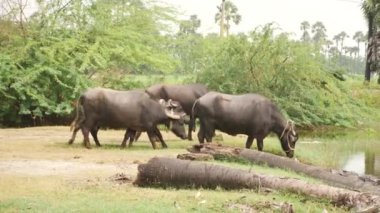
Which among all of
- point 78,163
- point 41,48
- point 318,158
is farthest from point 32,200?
point 41,48

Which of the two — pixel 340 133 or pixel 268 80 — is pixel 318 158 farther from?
pixel 340 133

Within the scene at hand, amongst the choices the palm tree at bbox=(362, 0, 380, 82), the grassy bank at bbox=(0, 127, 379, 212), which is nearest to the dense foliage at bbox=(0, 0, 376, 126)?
the grassy bank at bbox=(0, 127, 379, 212)

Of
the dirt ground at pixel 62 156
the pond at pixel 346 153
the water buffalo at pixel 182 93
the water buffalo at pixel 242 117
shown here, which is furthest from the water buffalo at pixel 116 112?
the pond at pixel 346 153

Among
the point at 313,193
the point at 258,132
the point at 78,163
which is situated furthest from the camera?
the point at 258,132

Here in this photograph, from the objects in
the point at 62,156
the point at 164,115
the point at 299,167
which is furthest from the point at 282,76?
the point at 62,156

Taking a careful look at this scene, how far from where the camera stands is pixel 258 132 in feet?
54.3

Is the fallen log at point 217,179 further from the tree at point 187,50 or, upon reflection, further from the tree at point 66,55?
the tree at point 187,50

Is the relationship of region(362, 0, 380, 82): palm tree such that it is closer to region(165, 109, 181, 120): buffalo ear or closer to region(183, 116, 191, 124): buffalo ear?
region(183, 116, 191, 124): buffalo ear

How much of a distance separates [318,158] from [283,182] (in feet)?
26.2

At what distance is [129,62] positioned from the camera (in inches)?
1030

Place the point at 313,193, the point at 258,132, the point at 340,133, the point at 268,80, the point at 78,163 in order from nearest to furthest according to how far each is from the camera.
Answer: the point at 313,193, the point at 78,163, the point at 258,132, the point at 268,80, the point at 340,133

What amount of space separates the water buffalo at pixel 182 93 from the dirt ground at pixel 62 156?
1.60 meters

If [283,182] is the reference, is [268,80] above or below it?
above

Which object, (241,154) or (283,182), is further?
(241,154)
